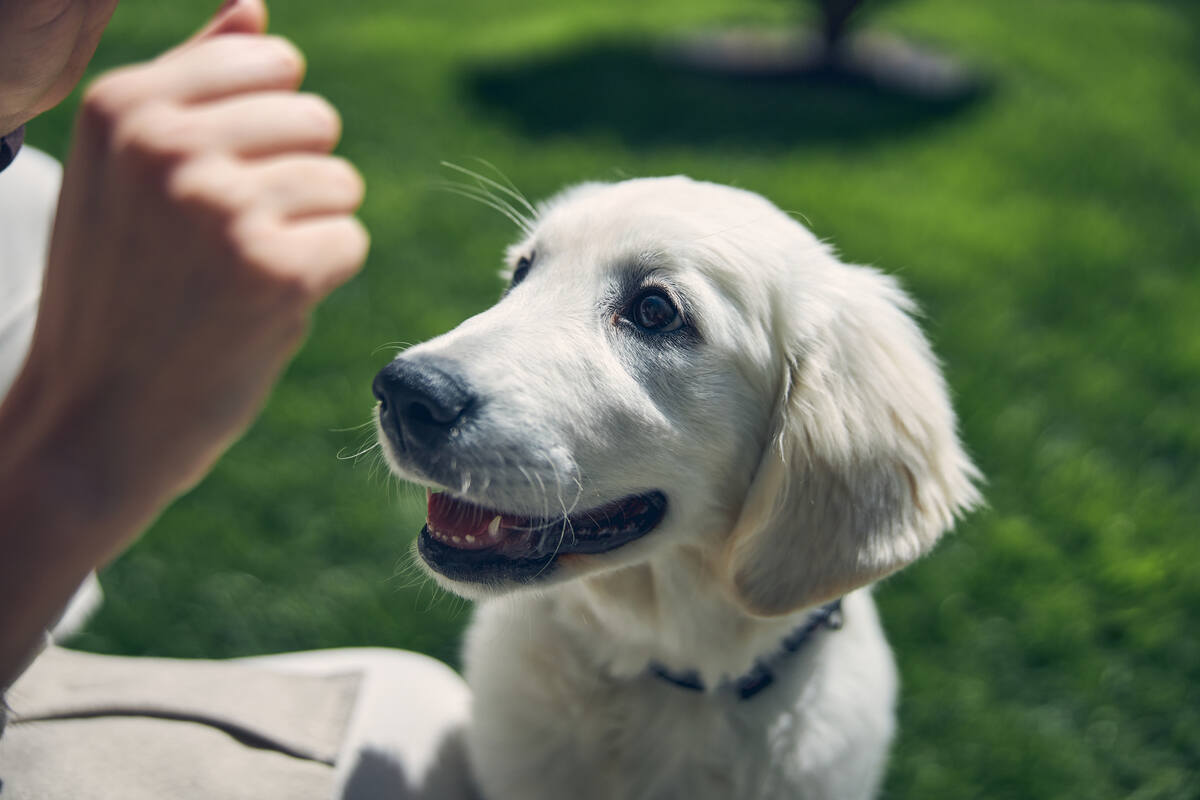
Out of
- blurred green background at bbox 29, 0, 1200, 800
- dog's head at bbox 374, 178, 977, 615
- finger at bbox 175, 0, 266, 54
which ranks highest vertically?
finger at bbox 175, 0, 266, 54

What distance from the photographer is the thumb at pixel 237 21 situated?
2.97ft

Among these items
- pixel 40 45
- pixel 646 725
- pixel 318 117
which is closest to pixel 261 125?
pixel 318 117

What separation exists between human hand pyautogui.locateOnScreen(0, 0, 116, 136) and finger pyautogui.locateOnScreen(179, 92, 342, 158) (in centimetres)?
25

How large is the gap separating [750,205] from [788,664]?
969mm

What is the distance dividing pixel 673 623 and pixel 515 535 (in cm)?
39

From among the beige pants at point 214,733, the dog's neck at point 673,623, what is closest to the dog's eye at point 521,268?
the dog's neck at point 673,623

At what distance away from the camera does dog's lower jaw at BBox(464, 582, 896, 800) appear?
1.78 metres

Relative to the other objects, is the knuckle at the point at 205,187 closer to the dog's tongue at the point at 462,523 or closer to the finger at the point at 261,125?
the finger at the point at 261,125

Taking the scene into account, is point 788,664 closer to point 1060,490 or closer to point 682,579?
point 682,579

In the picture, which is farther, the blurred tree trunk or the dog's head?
the blurred tree trunk

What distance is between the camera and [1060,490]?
3.39 metres

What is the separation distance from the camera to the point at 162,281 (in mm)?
753

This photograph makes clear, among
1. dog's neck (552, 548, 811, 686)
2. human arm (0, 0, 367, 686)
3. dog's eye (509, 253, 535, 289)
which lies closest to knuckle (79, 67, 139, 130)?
human arm (0, 0, 367, 686)

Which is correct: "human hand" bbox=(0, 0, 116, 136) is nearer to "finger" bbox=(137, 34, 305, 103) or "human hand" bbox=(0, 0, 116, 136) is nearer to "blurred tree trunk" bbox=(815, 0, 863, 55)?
"finger" bbox=(137, 34, 305, 103)
